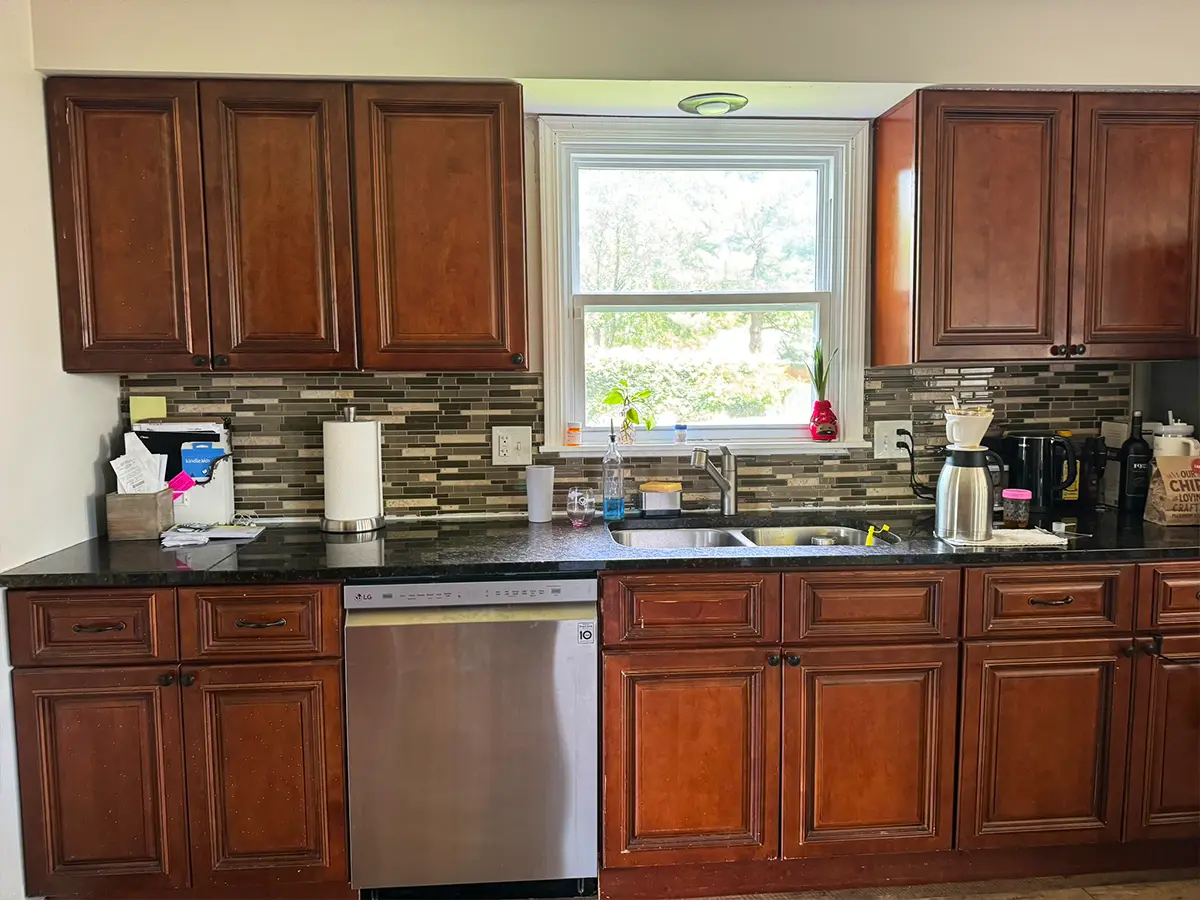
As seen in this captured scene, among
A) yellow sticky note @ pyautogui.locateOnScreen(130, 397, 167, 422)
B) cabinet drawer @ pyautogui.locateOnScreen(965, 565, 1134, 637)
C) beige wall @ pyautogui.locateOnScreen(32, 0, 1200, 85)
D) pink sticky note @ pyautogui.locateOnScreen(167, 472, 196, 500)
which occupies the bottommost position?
cabinet drawer @ pyautogui.locateOnScreen(965, 565, 1134, 637)

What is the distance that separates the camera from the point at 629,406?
2830 millimetres

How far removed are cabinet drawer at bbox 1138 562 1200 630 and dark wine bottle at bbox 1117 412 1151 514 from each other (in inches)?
16.6

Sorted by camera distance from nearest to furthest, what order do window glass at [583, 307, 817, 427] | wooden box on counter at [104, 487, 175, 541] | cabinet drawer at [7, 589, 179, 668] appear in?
cabinet drawer at [7, 589, 179, 668] → wooden box on counter at [104, 487, 175, 541] → window glass at [583, 307, 817, 427]

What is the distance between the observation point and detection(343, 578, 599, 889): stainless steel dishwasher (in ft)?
6.79

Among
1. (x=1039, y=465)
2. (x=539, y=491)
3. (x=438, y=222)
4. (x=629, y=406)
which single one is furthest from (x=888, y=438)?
(x=438, y=222)

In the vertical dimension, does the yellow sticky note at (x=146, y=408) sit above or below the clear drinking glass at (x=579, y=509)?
above

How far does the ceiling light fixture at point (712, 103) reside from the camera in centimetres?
243

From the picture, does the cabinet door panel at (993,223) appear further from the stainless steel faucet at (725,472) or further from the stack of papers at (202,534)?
the stack of papers at (202,534)

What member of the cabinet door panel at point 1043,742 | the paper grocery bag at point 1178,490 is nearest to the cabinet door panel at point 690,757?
the cabinet door panel at point 1043,742

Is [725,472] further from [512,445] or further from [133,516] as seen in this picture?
[133,516]

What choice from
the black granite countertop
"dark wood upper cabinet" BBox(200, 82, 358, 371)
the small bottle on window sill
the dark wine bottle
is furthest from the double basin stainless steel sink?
"dark wood upper cabinet" BBox(200, 82, 358, 371)

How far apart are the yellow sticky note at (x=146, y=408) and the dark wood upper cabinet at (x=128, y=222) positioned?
28 centimetres

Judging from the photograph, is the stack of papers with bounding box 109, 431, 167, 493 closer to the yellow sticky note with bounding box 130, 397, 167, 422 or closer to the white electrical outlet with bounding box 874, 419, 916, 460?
the yellow sticky note with bounding box 130, 397, 167, 422

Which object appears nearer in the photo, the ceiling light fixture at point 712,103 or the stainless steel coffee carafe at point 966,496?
the stainless steel coffee carafe at point 966,496
